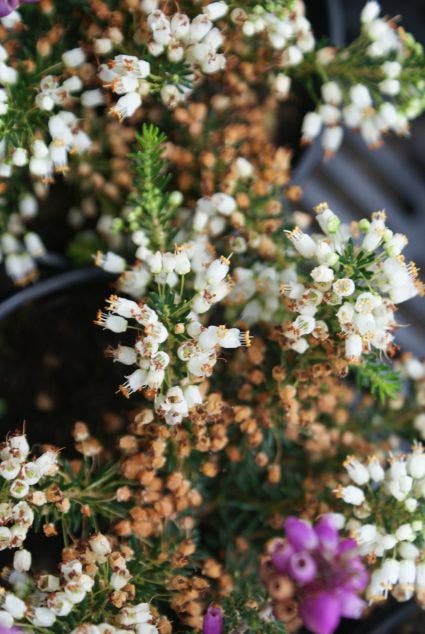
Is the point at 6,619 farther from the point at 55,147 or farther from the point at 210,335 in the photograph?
the point at 55,147

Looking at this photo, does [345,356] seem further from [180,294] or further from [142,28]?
[142,28]

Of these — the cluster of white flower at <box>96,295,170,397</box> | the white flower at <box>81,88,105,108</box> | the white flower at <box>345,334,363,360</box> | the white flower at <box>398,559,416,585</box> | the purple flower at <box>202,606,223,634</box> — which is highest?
the white flower at <box>81,88,105,108</box>

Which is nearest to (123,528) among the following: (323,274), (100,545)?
(100,545)

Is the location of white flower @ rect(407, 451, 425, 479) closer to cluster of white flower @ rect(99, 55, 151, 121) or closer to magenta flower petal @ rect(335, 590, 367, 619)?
magenta flower petal @ rect(335, 590, 367, 619)

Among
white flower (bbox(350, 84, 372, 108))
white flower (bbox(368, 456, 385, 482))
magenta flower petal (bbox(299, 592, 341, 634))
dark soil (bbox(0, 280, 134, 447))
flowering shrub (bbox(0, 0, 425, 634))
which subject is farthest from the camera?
dark soil (bbox(0, 280, 134, 447))

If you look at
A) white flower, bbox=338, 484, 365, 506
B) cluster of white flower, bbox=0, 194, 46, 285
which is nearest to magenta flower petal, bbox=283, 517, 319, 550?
white flower, bbox=338, 484, 365, 506

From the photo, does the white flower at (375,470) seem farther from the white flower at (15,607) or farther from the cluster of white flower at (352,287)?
the white flower at (15,607)

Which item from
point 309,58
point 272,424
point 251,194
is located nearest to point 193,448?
point 272,424
